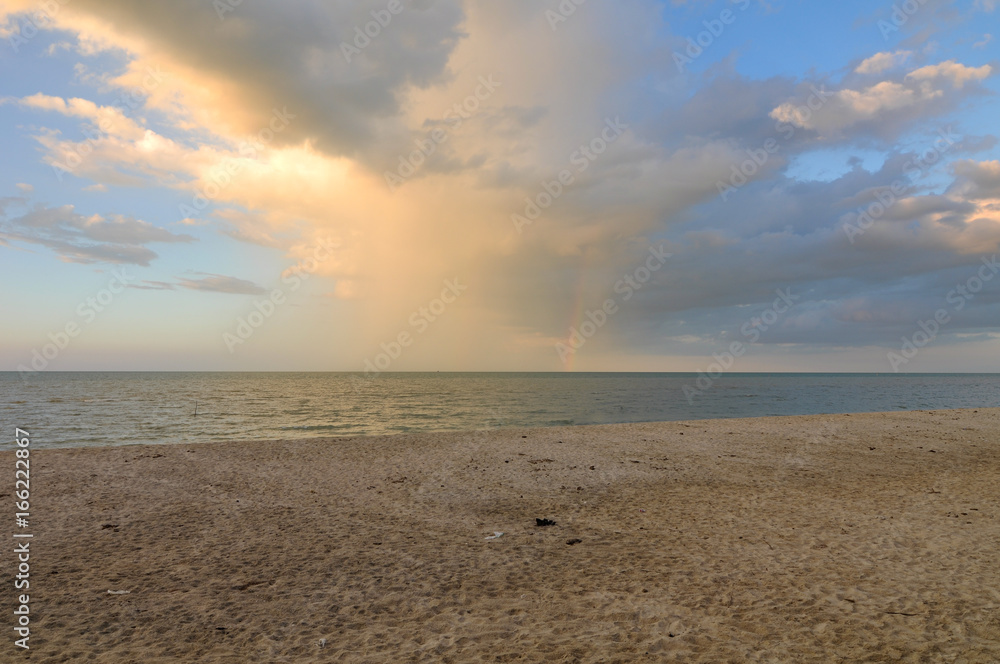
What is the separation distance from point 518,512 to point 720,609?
5951 mm

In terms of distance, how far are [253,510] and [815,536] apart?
12.3 metres

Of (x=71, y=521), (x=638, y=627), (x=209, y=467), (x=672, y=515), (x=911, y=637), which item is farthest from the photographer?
(x=209, y=467)

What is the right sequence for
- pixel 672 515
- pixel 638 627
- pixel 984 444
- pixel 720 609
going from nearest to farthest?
pixel 638 627 < pixel 720 609 < pixel 672 515 < pixel 984 444

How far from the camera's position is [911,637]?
19.4ft

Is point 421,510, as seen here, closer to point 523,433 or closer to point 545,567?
point 545,567

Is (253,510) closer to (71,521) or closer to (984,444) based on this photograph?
(71,521)

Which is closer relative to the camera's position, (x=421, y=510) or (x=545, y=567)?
(x=545, y=567)

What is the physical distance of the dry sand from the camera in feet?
19.5

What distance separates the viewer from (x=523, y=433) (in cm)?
2517

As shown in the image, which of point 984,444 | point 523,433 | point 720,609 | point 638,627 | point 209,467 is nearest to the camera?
point 638,627

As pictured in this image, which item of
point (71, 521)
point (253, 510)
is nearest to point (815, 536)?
point (253, 510)

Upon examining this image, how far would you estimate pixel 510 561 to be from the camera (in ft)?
28.7

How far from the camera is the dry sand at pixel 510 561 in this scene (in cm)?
596

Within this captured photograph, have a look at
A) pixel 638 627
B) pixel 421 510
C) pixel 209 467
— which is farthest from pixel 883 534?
pixel 209 467
